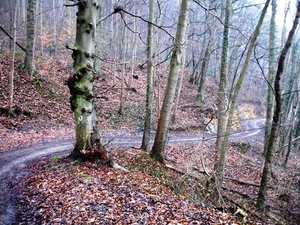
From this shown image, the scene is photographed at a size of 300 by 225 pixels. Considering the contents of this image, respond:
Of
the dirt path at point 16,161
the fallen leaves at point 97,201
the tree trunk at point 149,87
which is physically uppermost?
the tree trunk at point 149,87

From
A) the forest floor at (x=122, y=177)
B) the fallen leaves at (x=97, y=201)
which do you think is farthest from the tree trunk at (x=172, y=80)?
the fallen leaves at (x=97, y=201)

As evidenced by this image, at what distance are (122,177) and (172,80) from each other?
432 centimetres

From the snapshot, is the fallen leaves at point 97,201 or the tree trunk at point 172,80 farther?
the tree trunk at point 172,80

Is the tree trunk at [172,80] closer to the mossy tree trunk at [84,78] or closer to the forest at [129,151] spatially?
the forest at [129,151]

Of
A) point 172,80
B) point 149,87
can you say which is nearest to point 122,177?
point 172,80

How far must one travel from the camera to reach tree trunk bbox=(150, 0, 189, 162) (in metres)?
9.82

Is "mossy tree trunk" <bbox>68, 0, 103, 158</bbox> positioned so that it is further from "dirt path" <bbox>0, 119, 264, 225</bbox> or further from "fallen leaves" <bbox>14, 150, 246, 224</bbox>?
"dirt path" <bbox>0, 119, 264, 225</bbox>

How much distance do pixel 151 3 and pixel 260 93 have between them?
4696 centimetres

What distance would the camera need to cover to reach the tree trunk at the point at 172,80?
32.2 feet

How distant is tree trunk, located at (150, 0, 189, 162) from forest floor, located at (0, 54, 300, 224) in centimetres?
70

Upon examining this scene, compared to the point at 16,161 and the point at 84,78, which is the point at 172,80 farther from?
the point at 16,161

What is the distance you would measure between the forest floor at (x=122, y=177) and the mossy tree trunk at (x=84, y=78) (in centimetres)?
46

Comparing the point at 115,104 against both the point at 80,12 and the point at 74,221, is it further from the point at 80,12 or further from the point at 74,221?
the point at 74,221

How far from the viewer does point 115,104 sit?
23547mm
